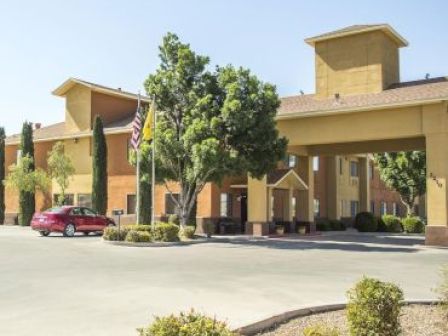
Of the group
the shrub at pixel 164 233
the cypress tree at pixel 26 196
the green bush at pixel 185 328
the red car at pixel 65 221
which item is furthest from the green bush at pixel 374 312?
the cypress tree at pixel 26 196

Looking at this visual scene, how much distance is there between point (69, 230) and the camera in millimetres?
29969

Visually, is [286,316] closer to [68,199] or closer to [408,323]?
[408,323]

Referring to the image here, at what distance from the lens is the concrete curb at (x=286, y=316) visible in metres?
7.71

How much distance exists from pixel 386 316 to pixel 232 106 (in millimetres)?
19981

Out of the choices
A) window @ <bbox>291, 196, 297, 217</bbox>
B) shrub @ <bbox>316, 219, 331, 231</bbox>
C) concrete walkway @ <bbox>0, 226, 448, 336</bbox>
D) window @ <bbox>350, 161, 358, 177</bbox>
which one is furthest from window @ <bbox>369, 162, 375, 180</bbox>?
concrete walkway @ <bbox>0, 226, 448, 336</bbox>

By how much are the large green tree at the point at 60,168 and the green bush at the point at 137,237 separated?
52.3 feet

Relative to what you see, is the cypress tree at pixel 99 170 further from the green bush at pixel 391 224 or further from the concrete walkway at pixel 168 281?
the green bush at pixel 391 224

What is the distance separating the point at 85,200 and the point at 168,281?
2980cm

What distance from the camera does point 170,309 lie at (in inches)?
386

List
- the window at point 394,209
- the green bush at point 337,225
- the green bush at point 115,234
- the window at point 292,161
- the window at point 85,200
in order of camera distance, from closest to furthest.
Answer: the green bush at point 115,234 → the window at point 292,161 → the window at point 85,200 → the green bush at point 337,225 → the window at point 394,209

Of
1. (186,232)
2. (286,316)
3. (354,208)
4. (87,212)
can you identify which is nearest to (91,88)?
(87,212)

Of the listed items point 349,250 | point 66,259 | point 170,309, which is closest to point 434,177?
point 349,250

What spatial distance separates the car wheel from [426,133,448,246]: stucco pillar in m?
17.2

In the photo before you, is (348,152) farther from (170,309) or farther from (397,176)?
(170,309)
